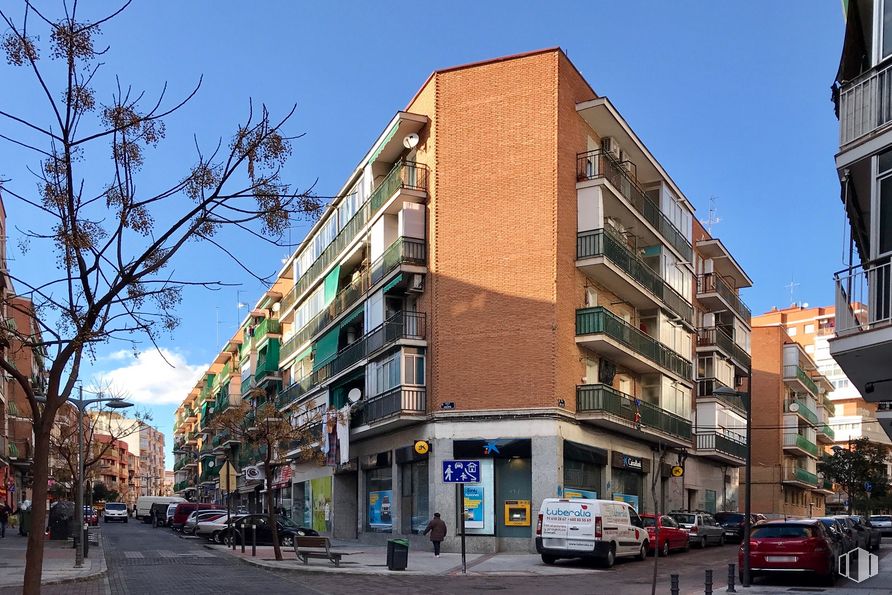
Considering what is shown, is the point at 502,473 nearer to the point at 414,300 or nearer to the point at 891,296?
the point at 414,300

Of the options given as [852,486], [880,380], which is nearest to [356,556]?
[880,380]

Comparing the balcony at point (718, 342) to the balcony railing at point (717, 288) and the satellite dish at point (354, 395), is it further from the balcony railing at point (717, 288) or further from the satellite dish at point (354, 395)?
the satellite dish at point (354, 395)

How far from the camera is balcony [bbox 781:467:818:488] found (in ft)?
215

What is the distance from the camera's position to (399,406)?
33562mm

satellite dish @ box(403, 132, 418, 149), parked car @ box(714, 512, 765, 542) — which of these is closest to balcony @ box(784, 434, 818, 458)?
parked car @ box(714, 512, 765, 542)

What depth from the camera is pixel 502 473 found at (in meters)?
32.0

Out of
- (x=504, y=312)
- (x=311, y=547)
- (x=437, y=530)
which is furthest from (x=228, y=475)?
(x=504, y=312)

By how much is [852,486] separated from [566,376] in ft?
142

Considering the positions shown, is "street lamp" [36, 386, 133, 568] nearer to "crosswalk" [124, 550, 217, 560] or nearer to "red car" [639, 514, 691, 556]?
"crosswalk" [124, 550, 217, 560]

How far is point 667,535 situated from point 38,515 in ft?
78.8

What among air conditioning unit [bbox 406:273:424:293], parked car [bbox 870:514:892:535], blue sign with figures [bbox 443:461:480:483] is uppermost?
air conditioning unit [bbox 406:273:424:293]

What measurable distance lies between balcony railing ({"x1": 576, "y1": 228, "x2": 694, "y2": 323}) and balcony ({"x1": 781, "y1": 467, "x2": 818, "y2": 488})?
1034 inches

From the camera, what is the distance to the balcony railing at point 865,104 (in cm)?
1343

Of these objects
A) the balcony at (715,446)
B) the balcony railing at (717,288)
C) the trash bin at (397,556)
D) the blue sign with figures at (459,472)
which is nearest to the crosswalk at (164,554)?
the trash bin at (397,556)
